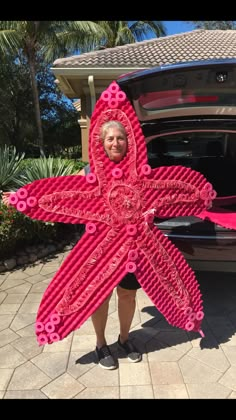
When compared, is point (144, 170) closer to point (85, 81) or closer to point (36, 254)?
point (36, 254)

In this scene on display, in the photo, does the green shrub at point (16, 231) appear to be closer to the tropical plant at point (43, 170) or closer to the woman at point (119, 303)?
the tropical plant at point (43, 170)

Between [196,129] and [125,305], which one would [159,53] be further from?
[125,305]

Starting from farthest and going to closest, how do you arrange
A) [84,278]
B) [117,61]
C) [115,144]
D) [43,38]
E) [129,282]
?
1. [43,38]
2. [117,61]
3. [129,282]
4. [84,278]
5. [115,144]

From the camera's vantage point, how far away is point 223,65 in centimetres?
225

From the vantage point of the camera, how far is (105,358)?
2.52 metres

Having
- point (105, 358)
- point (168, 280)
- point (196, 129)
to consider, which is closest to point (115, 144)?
point (168, 280)

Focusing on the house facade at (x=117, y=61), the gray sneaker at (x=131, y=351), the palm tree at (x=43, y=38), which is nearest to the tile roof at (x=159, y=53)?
the house facade at (x=117, y=61)

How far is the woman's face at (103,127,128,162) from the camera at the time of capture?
2168 millimetres

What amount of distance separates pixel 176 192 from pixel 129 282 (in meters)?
0.68

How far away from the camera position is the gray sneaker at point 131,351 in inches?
101

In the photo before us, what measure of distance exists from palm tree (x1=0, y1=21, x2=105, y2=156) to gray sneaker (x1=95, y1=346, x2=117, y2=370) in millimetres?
13701

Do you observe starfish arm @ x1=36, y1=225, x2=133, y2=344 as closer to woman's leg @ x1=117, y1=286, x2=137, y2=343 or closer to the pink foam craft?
the pink foam craft

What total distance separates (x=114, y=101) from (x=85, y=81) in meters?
6.86
